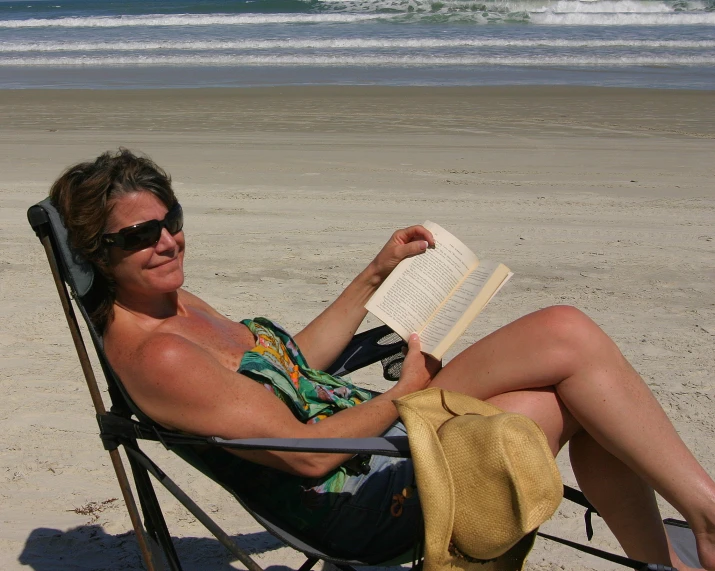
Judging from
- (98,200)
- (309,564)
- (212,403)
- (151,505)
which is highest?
(98,200)

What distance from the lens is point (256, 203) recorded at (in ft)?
21.5

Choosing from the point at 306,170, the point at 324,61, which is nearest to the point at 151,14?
the point at 324,61

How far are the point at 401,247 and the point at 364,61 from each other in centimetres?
1555

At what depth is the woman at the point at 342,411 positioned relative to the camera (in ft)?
6.88

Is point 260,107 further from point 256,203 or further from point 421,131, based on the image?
point 256,203

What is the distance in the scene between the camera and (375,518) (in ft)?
7.22

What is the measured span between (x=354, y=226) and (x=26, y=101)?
891cm

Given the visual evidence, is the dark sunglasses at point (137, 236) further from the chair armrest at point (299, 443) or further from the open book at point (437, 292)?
the open book at point (437, 292)

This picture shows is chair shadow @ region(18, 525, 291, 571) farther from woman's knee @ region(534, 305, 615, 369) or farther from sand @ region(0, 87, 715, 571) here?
woman's knee @ region(534, 305, 615, 369)

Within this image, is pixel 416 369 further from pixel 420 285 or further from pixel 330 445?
pixel 330 445

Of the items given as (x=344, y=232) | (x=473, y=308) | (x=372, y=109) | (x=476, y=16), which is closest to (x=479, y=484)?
(x=473, y=308)

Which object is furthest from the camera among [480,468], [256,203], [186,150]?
[186,150]

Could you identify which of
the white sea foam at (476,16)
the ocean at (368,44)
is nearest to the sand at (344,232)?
the ocean at (368,44)

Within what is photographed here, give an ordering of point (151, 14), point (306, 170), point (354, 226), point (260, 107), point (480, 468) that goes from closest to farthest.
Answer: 1. point (480, 468)
2. point (354, 226)
3. point (306, 170)
4. point (260, 107)
5. point (151, 14)
